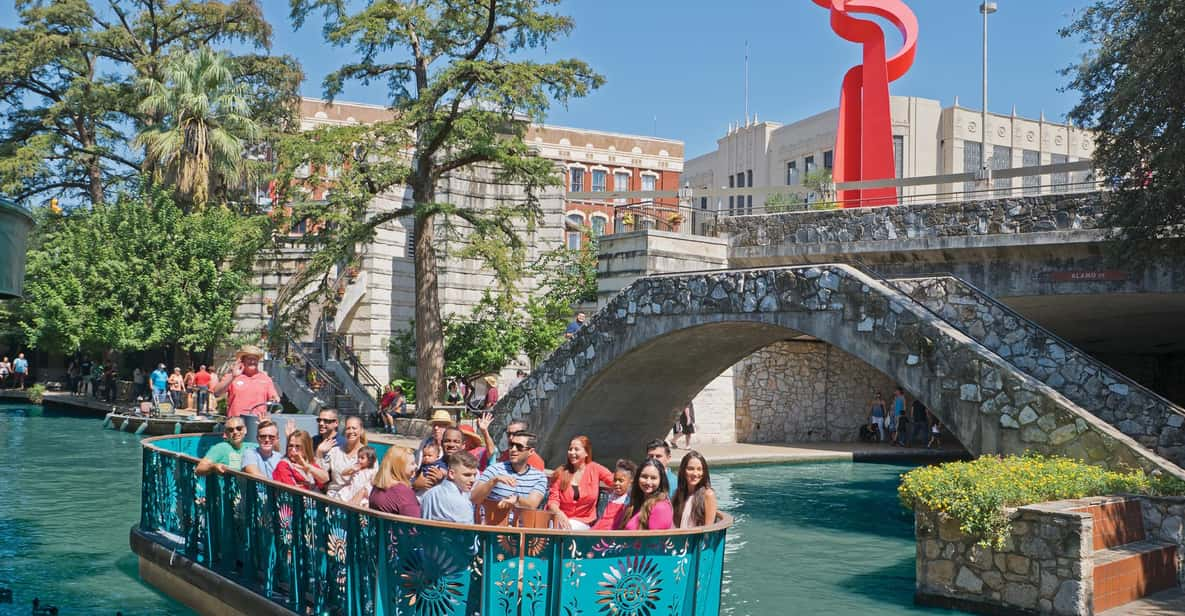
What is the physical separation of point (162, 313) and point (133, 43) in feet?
37.2

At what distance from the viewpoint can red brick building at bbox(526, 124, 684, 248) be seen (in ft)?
209

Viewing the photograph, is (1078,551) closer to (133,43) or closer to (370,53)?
(370,53)

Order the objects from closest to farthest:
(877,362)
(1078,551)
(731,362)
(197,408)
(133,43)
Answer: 1. (1078,551)
2. (877,362)
3. (731,362)
4. (197,408)
5. (133,43)

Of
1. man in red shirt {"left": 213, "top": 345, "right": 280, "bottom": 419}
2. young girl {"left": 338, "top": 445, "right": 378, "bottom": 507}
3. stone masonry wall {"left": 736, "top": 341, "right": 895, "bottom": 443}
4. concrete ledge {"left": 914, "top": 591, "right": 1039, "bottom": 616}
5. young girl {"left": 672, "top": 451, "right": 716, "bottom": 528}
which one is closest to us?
young girl {"left": 672, "top": 451, "right": 716, "bottom": 528}

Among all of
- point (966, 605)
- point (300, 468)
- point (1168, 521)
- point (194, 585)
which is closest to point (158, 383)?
point (194, 585)

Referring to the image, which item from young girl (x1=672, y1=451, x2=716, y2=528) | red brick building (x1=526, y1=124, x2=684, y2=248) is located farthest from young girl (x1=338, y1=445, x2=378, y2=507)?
red brick building (x1=526, y1=124, x2=684, y2=248)

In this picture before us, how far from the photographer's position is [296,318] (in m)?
26.9

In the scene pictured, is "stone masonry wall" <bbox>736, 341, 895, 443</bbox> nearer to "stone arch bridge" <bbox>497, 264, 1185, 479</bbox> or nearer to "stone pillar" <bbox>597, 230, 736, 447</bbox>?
"stone pillar" <bbox>597, 230, 736, 447</bbox>

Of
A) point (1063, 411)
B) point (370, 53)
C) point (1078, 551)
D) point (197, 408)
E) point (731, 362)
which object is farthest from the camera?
point (197, 408)

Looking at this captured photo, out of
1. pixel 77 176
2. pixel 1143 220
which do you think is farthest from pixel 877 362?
pixel 77 176

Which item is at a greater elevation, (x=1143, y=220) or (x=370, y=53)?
(x=370, y=53)

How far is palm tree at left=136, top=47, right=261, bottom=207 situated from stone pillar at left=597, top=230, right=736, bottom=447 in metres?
16.0

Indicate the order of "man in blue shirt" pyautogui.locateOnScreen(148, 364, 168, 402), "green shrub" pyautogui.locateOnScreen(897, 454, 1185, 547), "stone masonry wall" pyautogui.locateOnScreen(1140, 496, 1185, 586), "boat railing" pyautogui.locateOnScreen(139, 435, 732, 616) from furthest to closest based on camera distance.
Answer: "man in blue shirt" pyautogui.locateOnScreen(148, 364, 168, 402) < "stone masonry wall" pyautogui.locateOnScreen(1140, 496, 1185, 586) < "green shrub" pyautogui.locateOnScreen(897, 454, 1185, 547) < "boat railing" pyautogui.locateOnScreen(139, 435, 732, 616)

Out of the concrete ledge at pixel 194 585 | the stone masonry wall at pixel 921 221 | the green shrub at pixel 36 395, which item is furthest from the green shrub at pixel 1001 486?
the green shrub at pixel 36 395
